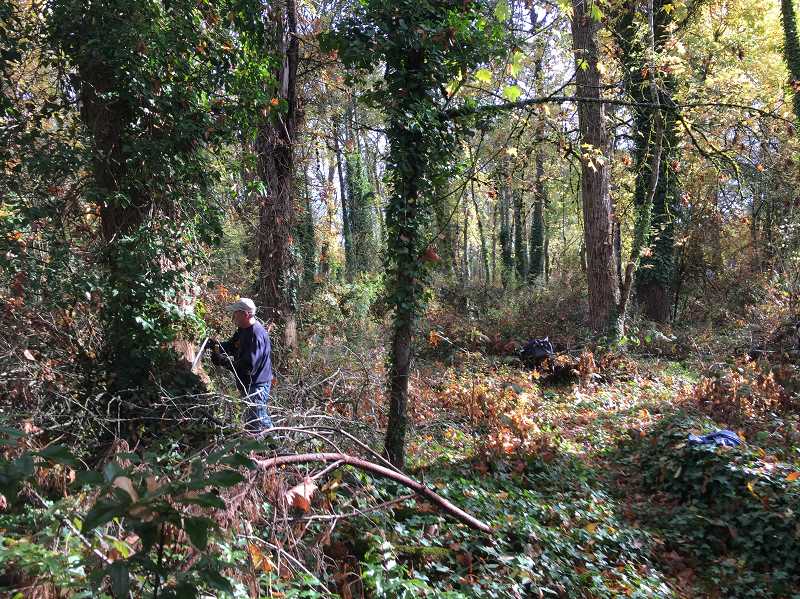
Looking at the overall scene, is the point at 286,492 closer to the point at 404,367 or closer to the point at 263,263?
the point at 404,367

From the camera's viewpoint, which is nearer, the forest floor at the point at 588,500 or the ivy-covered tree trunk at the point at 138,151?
the forest floor at the point at 588,500

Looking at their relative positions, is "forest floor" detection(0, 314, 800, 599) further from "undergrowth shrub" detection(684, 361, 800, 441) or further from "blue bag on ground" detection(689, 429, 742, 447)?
"blue bag on ground" detection(689, 429, 742, 447)

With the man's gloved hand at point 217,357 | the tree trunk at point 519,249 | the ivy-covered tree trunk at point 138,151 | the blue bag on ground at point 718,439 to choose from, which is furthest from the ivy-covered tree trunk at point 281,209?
the tree trunk at point 519,249

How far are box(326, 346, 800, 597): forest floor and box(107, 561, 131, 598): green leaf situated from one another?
2.18m

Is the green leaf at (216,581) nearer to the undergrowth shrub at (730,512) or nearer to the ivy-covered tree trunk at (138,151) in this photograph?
the ivy-covered tree trunk at (138,151)

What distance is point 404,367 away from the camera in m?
6.50

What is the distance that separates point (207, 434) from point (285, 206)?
5661mm

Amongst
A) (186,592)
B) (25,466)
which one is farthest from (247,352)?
(186,592)

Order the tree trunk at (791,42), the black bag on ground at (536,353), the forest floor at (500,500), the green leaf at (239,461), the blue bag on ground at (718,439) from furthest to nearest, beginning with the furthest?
1. the tree trunk at (791,42)
2. the black bag on ground at (536,353)
3. the blue bag on ground at (718,439)
4. the forest floor at (500,500)
5. the green leaf at (239,461)

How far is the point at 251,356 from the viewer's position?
6375 mm

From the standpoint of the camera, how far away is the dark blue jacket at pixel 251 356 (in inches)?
252

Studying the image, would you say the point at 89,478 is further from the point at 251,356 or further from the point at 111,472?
the point at 251,356

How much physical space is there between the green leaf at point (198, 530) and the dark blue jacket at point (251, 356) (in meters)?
4.97

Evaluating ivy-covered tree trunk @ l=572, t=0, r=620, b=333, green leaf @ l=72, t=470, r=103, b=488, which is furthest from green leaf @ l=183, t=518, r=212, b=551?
ivy-covered tree trunk @ l=572, t=0, r=620, b=333
